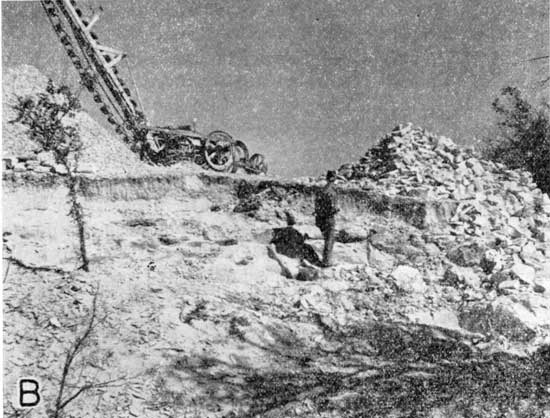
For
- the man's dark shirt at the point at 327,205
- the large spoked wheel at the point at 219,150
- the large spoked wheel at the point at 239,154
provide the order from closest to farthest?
1. the man's dark shirt at the point at 327,205
2. the large spoked wheel at the point at 219,150
3. the large spoked wheel at the point at 239,154

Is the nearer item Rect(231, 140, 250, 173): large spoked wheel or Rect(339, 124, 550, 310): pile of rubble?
Rect(339, 124, 550, 310): pile of rubble

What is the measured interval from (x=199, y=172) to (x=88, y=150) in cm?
405

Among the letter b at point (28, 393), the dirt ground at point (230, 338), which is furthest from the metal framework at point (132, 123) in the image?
the letter b at point (28, 393)

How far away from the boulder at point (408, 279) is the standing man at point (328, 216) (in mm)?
957

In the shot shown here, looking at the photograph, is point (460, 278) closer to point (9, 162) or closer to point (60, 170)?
point (60, 170)

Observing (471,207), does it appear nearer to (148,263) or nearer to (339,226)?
(339,226)

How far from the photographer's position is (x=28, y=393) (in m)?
3.71

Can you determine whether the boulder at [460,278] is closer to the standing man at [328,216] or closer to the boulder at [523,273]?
the boulder at [523,273]

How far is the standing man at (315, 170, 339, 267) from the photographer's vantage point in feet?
23.4

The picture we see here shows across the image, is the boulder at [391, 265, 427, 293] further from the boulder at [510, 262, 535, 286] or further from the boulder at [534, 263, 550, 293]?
the boulder at [534, 263, 550, 293]

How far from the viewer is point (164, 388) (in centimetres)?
405

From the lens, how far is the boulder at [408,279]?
6523 mm

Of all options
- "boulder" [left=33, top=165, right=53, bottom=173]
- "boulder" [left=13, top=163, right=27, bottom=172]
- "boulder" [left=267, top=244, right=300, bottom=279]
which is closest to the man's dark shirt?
"boulder" [left=267, top=244, right=300, bottom=279]

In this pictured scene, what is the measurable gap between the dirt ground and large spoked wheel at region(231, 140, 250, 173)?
3.96 m
